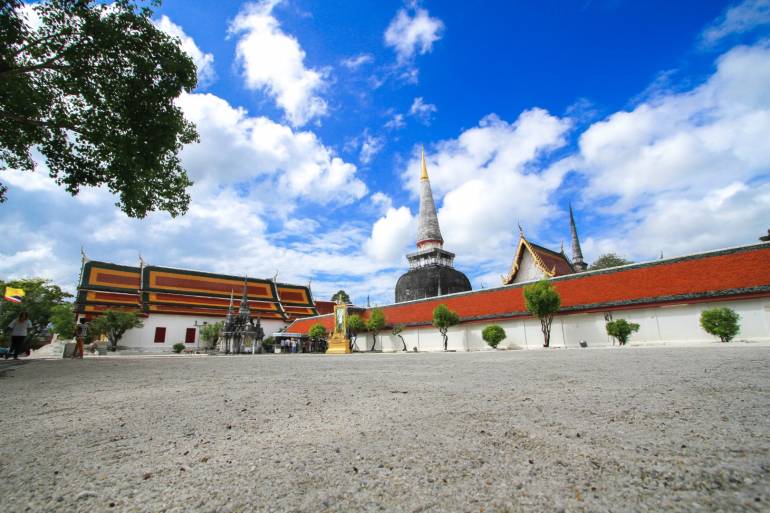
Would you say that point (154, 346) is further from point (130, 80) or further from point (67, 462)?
point (67, 462)

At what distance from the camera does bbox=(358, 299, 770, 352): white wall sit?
51.2 ft

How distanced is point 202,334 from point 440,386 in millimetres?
36176

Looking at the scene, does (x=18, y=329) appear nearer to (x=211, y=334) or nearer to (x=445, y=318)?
(x=445, y=318)

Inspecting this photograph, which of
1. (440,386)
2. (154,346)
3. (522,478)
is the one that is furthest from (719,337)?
(154,346)

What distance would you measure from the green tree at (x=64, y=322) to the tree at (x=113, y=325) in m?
4.12

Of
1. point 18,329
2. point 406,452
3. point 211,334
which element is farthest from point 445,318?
point 406,452

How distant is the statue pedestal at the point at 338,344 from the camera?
96.1 feet

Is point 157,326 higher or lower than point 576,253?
lower

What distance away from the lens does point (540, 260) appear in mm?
26547

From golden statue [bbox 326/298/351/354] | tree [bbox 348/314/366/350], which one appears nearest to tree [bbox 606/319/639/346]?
golden statue [bbox 326/298/351/354]

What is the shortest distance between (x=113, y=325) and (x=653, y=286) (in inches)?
1483

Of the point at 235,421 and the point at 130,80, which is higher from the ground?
the point at 130,80

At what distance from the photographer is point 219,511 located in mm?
1599

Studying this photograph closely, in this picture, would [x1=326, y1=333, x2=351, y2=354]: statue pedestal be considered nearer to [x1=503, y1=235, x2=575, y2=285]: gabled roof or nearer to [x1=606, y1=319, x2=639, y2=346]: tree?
[x1=503, y1=235, x2=575, y2=285]: gabled roof
